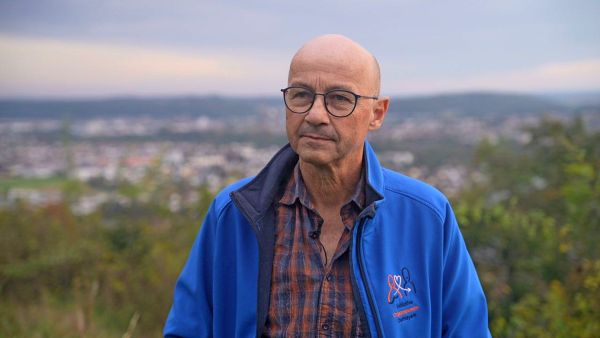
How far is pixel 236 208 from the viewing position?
7.54 ft

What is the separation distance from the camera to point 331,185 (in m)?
2.38

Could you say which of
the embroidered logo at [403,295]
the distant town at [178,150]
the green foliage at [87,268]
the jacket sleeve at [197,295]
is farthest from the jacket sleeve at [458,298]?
the distant town at [178,150]

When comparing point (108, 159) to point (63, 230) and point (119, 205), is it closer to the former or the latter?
point (119, 205)

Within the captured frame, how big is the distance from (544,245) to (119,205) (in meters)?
5.59

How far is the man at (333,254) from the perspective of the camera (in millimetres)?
2127

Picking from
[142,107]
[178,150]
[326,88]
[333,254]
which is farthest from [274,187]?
[142,107]

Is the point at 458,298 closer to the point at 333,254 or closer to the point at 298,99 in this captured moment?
the point at 333,254

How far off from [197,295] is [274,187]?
0.52m

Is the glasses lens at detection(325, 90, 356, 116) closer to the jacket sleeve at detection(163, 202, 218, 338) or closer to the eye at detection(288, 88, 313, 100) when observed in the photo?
the eye at detection(288, 88, 313, 100)

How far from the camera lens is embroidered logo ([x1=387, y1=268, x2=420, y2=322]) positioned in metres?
2.10

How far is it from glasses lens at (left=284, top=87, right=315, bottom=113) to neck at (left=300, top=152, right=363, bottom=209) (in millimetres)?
262

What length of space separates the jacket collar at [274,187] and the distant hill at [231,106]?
1085 centimetres

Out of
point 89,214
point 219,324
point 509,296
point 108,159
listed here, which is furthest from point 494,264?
point 108,159

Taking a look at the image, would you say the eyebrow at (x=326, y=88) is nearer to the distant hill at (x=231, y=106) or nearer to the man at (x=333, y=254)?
the man at (x=333, y=254)
